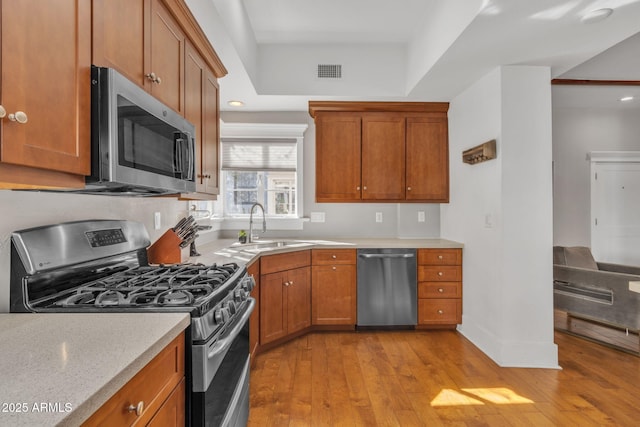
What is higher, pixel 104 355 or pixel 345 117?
pixel 345 117

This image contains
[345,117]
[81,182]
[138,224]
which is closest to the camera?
[81,182]

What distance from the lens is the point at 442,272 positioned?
3393 mm

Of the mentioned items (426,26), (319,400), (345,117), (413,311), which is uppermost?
(426,26)

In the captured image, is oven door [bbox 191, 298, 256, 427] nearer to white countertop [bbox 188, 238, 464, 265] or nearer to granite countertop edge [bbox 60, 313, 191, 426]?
granite countertop edge [bbox 60, 313, 191, 426]

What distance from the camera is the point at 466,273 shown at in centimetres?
332

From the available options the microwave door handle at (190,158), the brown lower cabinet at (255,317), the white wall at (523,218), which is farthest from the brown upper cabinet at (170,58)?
the white wall at (523,218)

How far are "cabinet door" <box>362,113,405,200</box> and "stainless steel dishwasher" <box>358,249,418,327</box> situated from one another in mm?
699

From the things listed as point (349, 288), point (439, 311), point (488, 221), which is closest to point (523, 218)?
point (488, 221)

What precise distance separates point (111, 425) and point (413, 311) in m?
3.01

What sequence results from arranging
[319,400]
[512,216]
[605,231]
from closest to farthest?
[319,400] < [512,216] < [605,231]

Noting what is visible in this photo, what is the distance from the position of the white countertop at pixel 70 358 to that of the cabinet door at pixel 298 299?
6.67 feet

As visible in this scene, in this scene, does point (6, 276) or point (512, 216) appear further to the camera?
point (512, 216)

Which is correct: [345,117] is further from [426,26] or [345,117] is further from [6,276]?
[6,276]

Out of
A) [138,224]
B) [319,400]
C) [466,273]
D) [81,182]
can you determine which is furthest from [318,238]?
[81,182]
